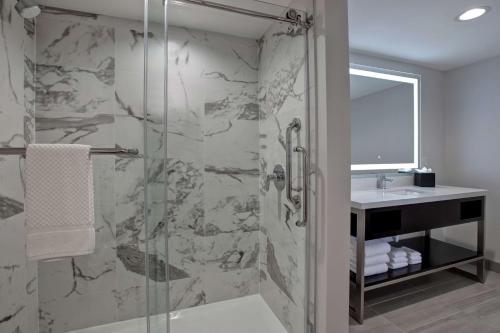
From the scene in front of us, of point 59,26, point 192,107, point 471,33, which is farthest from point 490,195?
point 59,26

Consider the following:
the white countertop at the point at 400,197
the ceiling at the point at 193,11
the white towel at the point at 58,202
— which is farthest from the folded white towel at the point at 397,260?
the white towel at the point at 58,202

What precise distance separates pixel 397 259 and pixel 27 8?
10.2ft

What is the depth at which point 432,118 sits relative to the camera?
2787 millimetres

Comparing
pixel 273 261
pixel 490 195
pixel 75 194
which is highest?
pixel 75 194

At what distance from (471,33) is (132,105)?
9.08ft

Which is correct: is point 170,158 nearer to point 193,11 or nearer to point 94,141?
point 94,141

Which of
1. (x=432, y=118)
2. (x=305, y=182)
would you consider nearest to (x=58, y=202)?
(x=305, y=182)

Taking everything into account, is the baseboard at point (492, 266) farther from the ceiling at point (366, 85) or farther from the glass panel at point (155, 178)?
the glass panel at point (155, 178)

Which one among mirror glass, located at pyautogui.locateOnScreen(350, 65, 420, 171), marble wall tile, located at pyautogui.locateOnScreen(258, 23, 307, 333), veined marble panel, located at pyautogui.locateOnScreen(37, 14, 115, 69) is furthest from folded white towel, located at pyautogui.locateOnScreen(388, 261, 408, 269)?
veined marble panel, located at pyautogui.locateOnScreen(37, 14, 115, 69)

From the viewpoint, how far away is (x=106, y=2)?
1.52m

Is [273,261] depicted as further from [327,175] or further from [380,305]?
[380,305]

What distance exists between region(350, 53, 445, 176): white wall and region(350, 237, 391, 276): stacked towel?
1329 millimetres

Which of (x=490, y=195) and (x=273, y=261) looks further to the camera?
(x=490, y=195)

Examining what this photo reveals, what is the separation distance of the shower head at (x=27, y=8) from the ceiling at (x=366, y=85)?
2410 mm
